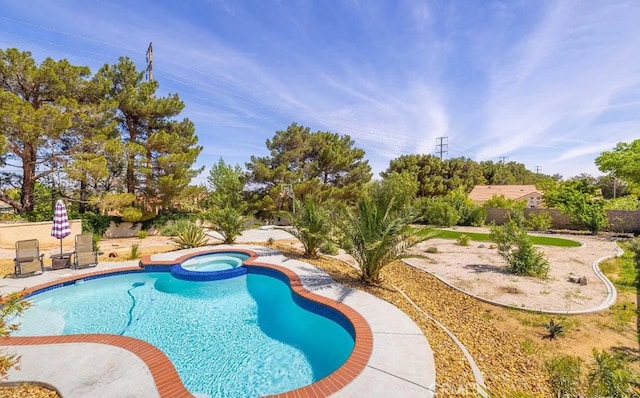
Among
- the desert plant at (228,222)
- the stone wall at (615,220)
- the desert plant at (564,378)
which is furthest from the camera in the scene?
the stone wall at (615,220)

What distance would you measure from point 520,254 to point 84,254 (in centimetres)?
1496

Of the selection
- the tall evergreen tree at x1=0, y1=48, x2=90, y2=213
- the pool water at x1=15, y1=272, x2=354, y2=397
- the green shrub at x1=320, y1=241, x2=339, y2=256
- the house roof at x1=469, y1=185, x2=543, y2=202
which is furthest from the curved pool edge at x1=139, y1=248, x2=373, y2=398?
A: the house roof at x1=469, y1=185, x2=543, y2=202

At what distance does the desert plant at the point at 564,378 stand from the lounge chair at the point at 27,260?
1340 cm

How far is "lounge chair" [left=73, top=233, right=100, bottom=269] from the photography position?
10062mm

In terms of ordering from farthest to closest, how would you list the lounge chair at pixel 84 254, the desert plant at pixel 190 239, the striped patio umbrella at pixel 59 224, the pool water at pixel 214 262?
1. the desert plant at pixel 190 239
2. the pool water at pixel 214 262
3. the lounge chair at pixel 84 254
4. the striped patio umbrella at pixel 59 224

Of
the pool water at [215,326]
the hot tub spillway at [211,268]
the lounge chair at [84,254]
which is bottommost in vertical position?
the pool water at [215,326]

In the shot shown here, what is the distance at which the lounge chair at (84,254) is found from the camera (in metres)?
10.1

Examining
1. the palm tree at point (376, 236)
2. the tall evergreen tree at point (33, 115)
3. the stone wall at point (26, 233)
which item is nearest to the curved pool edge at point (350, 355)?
the palm tree at point (376, 236)

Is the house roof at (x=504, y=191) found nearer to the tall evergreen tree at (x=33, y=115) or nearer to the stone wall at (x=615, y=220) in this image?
the stone wall at (x=615, y=220)

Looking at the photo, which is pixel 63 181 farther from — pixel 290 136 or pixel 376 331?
pixel 376 331

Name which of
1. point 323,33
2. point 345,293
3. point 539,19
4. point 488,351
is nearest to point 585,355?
point 488,351

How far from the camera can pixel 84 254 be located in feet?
33.4

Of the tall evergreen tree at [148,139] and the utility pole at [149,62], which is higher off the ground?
the utility pole at [149,62]

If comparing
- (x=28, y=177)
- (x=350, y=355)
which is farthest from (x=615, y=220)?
(x=28, y=177)
